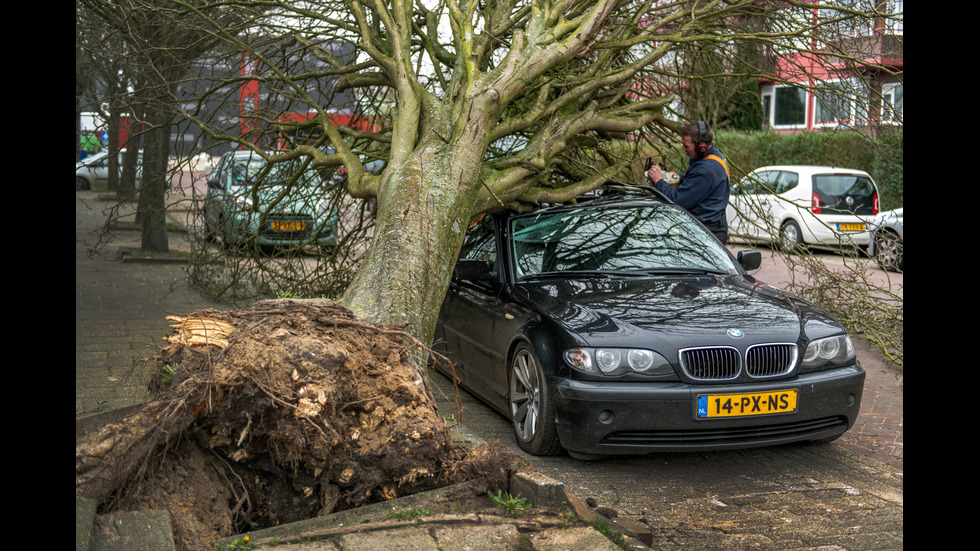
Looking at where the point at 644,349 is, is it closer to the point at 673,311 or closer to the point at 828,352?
the point at 673,311

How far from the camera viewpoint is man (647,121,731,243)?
7055 mm

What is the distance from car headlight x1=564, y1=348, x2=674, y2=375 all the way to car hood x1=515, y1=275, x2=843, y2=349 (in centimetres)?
5

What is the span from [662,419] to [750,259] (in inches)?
85.4

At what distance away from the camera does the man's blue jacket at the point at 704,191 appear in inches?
277

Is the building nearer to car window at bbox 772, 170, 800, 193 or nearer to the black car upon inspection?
the black car

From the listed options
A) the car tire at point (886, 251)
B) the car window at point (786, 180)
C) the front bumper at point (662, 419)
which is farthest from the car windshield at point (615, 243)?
the car window at point (786, 180)

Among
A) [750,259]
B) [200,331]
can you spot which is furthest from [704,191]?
[200,331]

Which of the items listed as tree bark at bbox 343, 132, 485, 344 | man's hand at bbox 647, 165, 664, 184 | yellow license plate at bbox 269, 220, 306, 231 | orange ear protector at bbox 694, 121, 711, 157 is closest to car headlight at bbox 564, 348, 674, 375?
tree bark at bbox 343, 132, 485, 344

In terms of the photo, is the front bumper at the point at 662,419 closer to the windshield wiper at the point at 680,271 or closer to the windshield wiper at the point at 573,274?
the windshield wiper at the point at 573,274

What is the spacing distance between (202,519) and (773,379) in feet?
10.1

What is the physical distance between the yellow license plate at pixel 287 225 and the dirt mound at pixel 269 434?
191 inches

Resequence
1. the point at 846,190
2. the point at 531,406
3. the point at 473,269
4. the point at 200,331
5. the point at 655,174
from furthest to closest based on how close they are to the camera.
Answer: the point at 846,190, the point at 655,174, the point at 473,269, the point at 531,406, the point at 200,331

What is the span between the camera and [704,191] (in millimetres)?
7051

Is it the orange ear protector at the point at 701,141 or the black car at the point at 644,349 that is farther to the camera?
the orange ear protector at the point at 701,141
